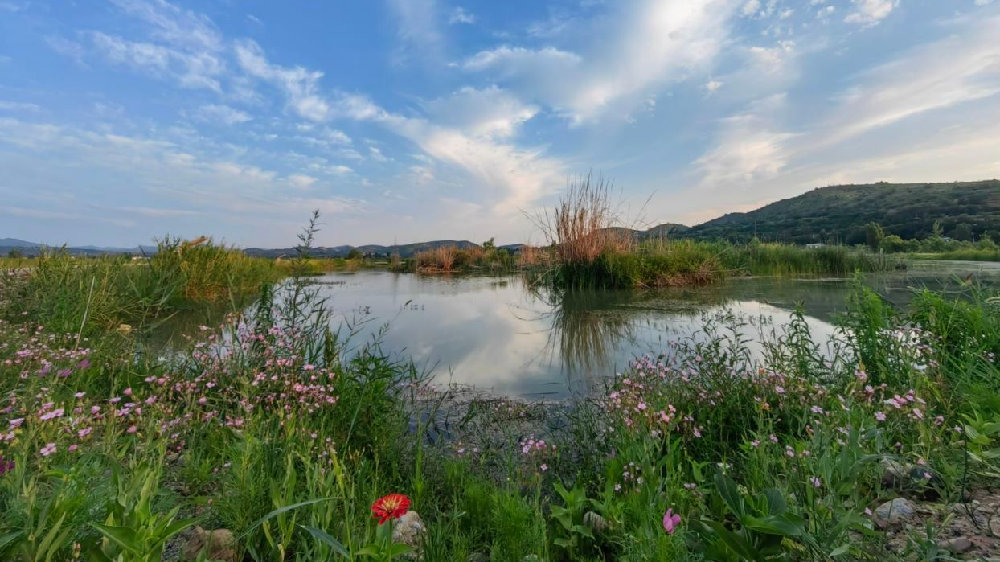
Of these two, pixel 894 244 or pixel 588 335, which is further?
pixel 894 244

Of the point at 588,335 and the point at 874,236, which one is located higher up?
the point at 874,236

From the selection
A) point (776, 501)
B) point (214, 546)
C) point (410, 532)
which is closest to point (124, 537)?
point (214, 546)

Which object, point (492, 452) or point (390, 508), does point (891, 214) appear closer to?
point (492, 452)

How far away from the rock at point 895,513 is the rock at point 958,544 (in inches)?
4.9

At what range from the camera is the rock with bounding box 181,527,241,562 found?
3.81ft

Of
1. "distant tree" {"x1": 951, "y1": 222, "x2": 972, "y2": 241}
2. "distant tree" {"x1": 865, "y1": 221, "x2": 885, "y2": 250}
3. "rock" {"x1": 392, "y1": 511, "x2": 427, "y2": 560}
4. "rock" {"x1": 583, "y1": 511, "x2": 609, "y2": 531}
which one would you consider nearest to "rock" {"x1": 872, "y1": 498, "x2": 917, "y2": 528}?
"rock" {"x1": 583, "y1": 511, "x2": 609, "y2": 531}

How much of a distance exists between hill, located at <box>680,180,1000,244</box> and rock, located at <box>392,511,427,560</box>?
17.8 meters

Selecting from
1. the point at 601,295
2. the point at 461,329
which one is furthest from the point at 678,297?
the point at 461,329

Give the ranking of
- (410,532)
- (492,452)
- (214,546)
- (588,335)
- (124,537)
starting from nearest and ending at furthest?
(124,537) < (214,546) < (410,532) < (492,452) < (588,335)

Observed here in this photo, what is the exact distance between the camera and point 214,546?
3.89 ft

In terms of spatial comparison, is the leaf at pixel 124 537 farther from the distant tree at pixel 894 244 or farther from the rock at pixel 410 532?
the distant tree at pixel 894 244

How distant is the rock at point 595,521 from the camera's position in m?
1.33

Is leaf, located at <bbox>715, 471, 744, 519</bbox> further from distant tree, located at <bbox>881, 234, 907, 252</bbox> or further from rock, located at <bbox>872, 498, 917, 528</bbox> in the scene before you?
distant tree, located at <bbox>881, 234, 907, 252</bbox>

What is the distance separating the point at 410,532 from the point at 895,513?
4.98ft
